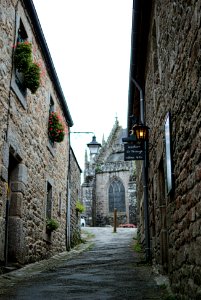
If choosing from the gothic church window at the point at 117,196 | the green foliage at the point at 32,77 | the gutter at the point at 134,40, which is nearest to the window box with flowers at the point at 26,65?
the green foliage at the point at 32,77

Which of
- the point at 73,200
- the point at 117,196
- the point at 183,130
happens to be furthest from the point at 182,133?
the point at 117,196

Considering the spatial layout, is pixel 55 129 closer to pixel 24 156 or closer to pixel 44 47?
pixel 44 47

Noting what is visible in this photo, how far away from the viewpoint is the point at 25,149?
8.06m

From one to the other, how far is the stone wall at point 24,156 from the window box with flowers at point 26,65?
0.18 metres

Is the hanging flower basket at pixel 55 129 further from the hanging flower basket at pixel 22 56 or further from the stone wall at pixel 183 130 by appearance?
the stone wall at pixel 183 130

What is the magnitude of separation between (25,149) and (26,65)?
1758mm

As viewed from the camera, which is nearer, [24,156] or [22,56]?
[22,56]

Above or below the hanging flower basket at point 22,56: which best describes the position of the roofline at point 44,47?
above

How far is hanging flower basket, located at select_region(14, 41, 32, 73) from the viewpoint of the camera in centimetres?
725

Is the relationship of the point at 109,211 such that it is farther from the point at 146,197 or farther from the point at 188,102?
the point at 188,102

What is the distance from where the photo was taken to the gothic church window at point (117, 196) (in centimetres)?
3931

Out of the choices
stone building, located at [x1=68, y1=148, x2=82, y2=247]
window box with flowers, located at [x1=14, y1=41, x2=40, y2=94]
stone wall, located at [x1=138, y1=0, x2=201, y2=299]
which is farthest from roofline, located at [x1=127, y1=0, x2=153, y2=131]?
stone building, located at [x1=68, y1=148, x2=82, y2=247]

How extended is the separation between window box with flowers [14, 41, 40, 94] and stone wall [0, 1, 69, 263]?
0.59 feet

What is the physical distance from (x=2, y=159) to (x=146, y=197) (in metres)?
3.92
